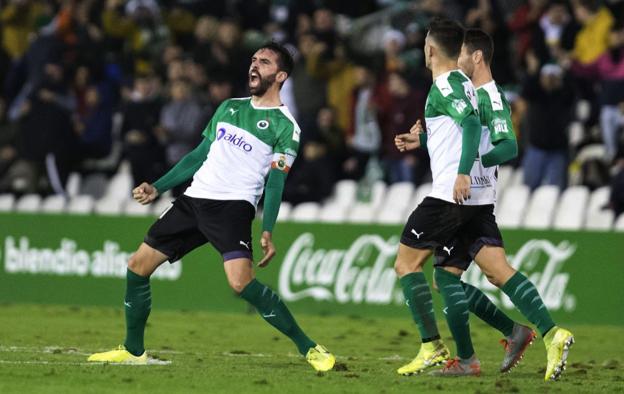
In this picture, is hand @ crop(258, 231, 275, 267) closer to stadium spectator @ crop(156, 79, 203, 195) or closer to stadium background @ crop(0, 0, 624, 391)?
stadium background @ crop(0, 0, 624, 391)

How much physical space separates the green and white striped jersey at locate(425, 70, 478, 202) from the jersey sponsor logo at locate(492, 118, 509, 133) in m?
0.20

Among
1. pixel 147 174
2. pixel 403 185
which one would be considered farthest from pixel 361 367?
pixel 147 174

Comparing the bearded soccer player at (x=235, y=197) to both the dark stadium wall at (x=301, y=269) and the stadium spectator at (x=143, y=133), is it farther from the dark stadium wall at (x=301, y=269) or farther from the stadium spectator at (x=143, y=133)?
the stadium spectator at (x=143, y=133)

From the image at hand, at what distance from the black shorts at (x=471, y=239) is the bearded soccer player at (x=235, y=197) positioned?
1143 millimetres

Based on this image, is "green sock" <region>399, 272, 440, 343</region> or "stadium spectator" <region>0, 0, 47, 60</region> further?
"stadium spectator" <region>0, 0, 47, 60</region>

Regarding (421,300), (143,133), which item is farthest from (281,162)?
(143,133)

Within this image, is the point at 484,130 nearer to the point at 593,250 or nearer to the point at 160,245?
the point at 160,245

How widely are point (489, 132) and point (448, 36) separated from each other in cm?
77

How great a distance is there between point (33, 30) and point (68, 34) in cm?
135

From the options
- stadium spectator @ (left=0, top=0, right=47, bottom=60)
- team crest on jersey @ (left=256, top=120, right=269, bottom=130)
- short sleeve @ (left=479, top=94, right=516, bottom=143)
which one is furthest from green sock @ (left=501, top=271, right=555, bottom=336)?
stadium spectator @ (left=0, top=0, right=47, bottom=60)

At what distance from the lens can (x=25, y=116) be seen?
826 inches

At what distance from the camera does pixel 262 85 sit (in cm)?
1030

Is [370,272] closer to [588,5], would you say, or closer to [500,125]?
[588,5]

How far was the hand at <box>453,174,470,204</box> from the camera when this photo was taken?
9195 mm
